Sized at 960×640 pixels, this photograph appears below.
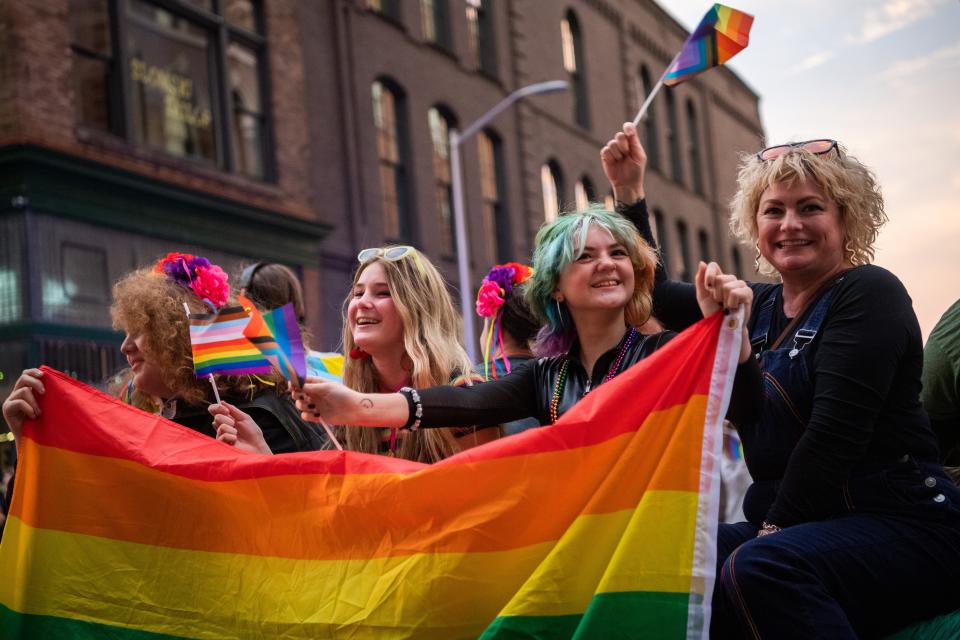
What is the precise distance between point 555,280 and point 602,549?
109 centimetres

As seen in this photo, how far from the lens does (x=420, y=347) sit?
430cm

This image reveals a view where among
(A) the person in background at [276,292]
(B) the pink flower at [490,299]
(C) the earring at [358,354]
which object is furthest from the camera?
(A) the person in background at [276,292]

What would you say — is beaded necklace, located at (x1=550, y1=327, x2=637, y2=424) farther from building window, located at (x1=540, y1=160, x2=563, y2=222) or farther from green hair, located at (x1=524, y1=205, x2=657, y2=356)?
building window, located at (x1=540, y1=160, x2=563, y2=222)

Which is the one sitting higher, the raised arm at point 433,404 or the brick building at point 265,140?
the brick building at point 265,140

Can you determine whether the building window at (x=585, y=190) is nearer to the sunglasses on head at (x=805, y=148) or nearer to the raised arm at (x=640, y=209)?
the raised arm at (x=640, y=209)

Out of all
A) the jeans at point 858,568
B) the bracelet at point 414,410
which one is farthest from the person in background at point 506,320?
the jeans at point 858,568

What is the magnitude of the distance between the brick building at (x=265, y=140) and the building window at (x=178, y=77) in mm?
30

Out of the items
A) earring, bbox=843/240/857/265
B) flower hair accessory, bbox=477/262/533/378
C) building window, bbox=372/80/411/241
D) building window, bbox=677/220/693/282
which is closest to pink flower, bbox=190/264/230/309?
flower hair accessory, bbox=477/262/533/378

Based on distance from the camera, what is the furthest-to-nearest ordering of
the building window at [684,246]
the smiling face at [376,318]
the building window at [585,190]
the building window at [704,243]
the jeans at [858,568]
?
the building window at [704,243]
the building window at [684,246]
the building window at [585,190]
the smiling face at [376,318]
the jeans at [858,568]

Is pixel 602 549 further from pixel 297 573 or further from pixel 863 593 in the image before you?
pixel 297 573

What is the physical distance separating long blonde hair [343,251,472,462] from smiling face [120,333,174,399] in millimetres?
785

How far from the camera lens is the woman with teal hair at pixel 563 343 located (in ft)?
11.3

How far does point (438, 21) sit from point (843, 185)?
67.6ft

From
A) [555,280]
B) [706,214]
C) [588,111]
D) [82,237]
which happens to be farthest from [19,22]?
[706,214]
